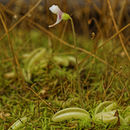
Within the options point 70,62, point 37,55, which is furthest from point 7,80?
point 70,62

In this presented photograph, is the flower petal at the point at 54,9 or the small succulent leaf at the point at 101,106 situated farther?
the small succulent leaf at the point at 101,106

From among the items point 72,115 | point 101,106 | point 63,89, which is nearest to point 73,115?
point 72,115

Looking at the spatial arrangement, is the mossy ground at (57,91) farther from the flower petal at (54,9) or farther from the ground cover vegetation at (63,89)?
the flower petal at (54,9)

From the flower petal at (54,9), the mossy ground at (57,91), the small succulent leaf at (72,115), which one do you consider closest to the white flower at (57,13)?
the flower petal at (54,9)

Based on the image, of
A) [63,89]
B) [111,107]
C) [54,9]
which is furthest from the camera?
[63,89]

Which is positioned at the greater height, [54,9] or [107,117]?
[54,9]

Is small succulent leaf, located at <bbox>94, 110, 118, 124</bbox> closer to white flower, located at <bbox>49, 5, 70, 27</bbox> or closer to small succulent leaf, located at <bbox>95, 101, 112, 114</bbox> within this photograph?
small succulent leaf, located at <bbox>95, 101, 112, 114</bbox>

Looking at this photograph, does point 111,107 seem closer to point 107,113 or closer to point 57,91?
point 107,113

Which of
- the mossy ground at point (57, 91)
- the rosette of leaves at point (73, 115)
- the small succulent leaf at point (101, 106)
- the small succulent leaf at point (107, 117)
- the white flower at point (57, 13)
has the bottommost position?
the small succulent leaf at point (107, 117)

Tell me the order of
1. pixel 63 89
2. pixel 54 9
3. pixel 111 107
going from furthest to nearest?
1. pixel 63 89
2. pixel 111 107
3. pixel 54 9

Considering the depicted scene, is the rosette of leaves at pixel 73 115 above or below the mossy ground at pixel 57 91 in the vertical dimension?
below
